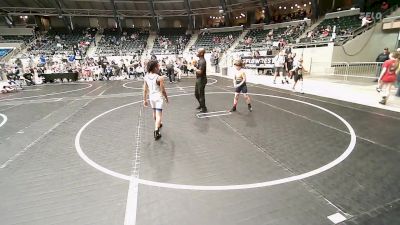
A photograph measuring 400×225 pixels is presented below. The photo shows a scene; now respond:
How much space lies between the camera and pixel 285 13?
38.6 m

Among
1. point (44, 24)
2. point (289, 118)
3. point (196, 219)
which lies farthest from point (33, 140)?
point (44, 24)

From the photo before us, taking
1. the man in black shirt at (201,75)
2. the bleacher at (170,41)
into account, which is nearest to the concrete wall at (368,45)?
the man in black shirt at (201,75)

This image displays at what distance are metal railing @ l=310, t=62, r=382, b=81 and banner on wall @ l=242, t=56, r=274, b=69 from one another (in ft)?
12.4

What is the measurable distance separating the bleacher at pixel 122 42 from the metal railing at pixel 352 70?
82.2 ft

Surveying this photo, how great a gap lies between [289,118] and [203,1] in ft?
110

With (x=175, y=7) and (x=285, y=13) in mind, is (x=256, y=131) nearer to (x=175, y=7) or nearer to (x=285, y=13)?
(x=175, y=7)

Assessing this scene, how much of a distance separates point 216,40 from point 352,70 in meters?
24.1

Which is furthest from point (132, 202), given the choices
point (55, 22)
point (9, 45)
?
point (55, 22)

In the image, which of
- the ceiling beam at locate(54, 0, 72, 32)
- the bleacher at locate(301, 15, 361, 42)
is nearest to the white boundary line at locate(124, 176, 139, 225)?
the bleacher at locate(301, 15, 361, 42)

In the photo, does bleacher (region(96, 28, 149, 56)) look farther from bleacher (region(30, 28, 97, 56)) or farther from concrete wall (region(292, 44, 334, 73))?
concrete wall (region(292, 44, 334, 73))

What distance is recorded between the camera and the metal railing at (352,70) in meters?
12.6

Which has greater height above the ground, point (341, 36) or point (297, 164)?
point (341, 36)

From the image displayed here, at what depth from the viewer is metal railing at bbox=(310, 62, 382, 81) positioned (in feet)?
41.4

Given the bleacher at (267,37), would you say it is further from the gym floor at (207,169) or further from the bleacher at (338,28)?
the gym floor at (207,169)
